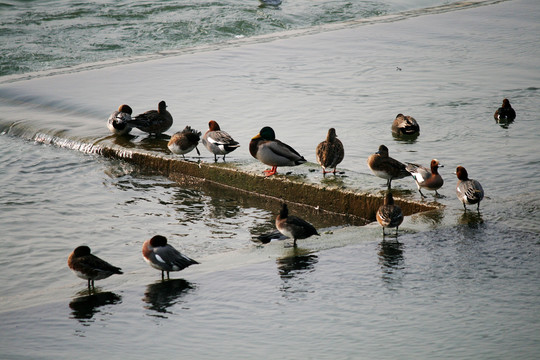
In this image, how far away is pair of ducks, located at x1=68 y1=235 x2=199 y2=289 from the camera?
768 cm

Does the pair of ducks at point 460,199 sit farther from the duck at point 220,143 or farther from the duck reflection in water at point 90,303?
the duck at point 220,143

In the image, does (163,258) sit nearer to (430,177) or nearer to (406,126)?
(430,177)

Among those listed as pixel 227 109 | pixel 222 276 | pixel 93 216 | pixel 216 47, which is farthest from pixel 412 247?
pixel 216 47

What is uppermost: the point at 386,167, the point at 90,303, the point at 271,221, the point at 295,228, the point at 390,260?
the point at 386,167

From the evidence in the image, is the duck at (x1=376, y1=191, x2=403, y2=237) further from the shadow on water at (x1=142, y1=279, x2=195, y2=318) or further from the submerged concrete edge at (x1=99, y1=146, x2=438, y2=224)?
the shadow on water at (x1=142, y1=279, x2=195, y2=318)

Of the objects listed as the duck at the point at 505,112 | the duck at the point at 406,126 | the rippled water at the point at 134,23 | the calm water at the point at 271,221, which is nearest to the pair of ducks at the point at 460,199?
the calm water at the point at 271,221

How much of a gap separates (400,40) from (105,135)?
10218 mm

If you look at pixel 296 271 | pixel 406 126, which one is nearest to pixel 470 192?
pixel 296 271

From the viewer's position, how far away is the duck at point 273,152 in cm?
1059

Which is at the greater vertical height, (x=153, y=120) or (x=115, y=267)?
(x=153, y=120)

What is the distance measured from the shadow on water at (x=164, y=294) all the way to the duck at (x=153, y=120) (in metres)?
5.99

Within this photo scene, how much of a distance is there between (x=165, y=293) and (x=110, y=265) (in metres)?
0.72

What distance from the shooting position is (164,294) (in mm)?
7434

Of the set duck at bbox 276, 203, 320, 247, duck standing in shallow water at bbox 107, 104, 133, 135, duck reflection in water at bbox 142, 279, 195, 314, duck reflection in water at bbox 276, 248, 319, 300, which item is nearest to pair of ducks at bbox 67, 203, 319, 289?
duck reflection in water at bbox 142, 279, 195, 314
